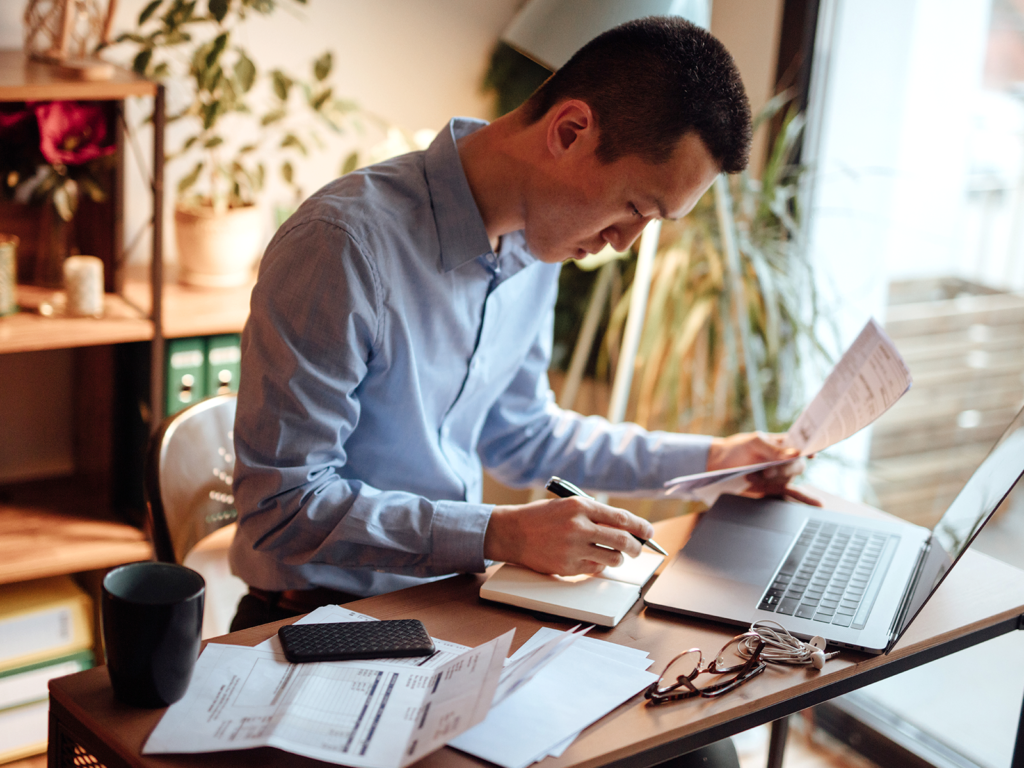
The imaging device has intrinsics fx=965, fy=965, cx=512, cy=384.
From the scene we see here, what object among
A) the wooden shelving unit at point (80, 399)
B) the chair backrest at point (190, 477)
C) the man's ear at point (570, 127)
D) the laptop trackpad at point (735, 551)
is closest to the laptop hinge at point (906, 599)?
the laptop trackpad at point (735, 551)

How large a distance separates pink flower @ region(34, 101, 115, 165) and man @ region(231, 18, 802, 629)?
2.64ft

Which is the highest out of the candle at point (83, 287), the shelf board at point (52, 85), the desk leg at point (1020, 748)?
the shelf board at point (52, 85)

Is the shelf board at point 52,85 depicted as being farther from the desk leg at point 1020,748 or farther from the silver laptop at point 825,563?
the desk leg at point 1020,748

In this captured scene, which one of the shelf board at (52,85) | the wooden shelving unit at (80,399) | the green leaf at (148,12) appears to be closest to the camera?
the shelf board at (52,85)

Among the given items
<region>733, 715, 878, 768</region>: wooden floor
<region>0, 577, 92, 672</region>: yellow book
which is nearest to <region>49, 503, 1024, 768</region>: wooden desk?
<region>733, 715, 878, 768</region>: wooden floor

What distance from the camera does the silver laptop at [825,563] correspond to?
107 centimetres

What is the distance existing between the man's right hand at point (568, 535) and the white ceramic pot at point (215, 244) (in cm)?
120

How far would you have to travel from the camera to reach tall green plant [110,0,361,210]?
6.20 feet

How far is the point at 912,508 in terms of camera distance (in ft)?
7.55

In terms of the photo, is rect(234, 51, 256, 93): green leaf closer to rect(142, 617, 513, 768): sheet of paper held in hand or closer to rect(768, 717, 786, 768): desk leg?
rect(142, 617, 513, 768): sheet of paper held in hand

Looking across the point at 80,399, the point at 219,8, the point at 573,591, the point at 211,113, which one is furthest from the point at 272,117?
the point at 573,591

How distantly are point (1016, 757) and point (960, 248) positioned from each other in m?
1.26

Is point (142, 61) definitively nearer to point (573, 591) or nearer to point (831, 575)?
point (573, 591)

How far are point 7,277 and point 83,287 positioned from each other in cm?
13
